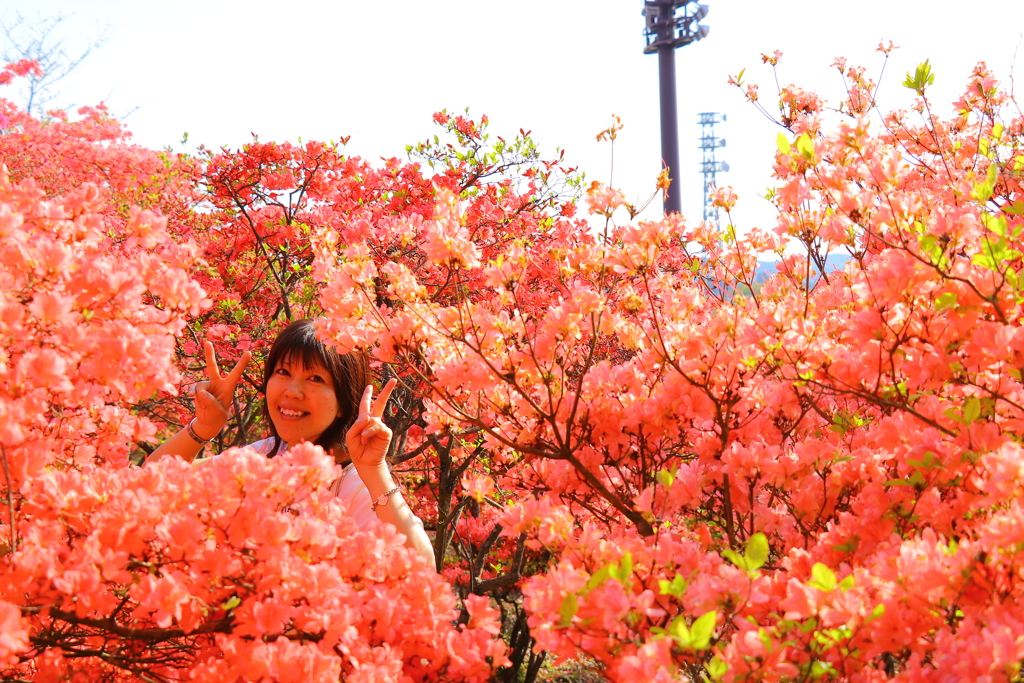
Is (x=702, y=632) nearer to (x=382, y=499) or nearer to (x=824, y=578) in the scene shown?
(x=824, y=578)

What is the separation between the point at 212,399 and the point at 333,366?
0.46 meters

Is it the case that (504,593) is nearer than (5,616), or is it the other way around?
(5,616)

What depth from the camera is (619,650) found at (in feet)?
4.10

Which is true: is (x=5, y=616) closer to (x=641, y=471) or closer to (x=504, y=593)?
(x=641, y=471)

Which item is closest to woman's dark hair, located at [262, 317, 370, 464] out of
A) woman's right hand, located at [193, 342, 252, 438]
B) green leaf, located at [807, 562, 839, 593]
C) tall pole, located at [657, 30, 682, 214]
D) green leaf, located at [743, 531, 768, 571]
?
woman's right hand, located at [193, 342, 252, 438]

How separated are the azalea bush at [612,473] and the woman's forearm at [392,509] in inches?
8.5

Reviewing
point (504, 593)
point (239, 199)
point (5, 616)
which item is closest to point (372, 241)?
point (239, 199)

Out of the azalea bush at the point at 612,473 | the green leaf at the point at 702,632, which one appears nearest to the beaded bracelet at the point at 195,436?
the azalea bush at the point at 612,473

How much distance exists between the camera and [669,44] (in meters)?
22.2

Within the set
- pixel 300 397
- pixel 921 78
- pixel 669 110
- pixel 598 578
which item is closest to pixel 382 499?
pixel 300 397

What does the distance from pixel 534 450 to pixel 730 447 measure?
56cm

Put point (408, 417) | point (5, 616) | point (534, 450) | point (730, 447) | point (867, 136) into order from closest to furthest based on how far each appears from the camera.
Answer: point (5, 616) < point (867, 136) < point (730, 447) < point (534, 450) < point (408, 417)

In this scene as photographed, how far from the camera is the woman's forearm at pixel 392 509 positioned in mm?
2051

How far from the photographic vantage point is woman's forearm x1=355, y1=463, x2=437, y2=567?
2051 millimetres
